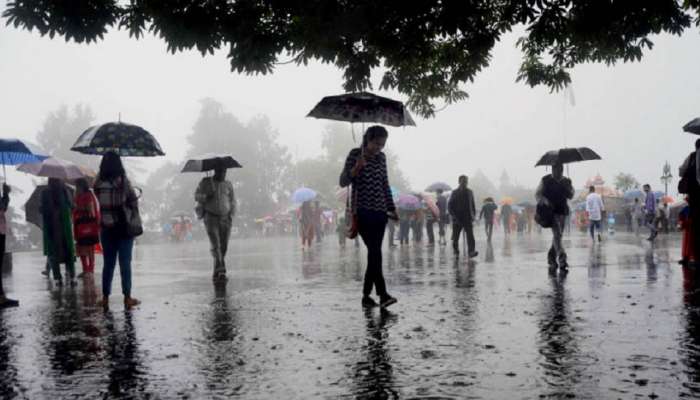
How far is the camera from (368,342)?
538 cm

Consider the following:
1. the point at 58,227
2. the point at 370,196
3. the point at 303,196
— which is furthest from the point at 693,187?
the point at 303,196

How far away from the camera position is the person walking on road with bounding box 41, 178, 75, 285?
12125 millimetres

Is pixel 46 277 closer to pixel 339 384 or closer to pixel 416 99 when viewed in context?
pixel 416 99

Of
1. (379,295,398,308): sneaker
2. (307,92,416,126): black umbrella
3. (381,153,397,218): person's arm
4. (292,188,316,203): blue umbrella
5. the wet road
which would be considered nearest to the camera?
the wet road

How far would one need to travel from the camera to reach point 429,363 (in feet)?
14.9

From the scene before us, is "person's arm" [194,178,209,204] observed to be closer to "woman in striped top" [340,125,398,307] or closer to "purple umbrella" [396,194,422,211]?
"woman in striped top" [340,125,398,307]

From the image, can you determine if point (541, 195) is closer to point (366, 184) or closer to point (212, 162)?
point (366, 184)

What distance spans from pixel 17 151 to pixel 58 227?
2542mm

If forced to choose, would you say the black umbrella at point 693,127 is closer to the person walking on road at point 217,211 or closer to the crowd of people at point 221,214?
the crowd of people at point 221,214

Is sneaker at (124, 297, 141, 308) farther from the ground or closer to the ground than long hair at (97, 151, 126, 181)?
closer to the ground

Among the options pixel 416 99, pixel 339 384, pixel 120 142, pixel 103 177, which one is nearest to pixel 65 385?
pixel 339 384

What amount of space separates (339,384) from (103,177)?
5151 mm

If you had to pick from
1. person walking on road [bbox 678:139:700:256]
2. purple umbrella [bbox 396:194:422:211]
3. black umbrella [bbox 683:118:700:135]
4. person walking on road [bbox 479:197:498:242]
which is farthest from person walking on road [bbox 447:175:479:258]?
person walking on road [bbox 479:197:498:242]

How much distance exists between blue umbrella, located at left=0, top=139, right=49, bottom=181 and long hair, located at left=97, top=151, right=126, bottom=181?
273 cm
